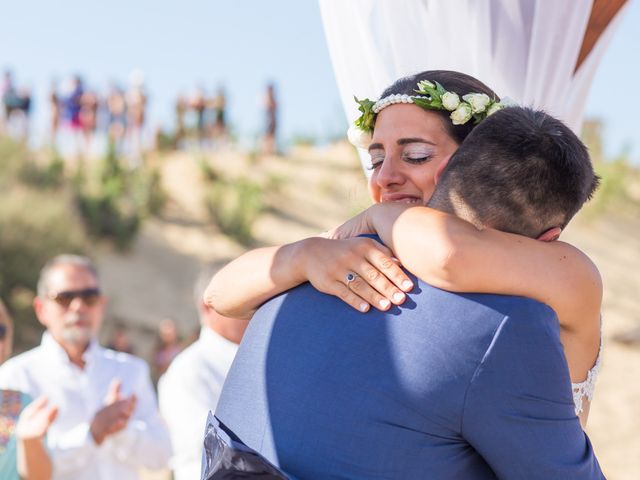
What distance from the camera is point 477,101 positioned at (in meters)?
2.44

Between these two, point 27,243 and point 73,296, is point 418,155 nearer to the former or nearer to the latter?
point 73,296

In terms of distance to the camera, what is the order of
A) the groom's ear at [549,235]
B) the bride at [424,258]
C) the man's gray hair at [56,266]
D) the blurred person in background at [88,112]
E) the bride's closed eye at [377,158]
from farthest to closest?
the blurred person in background at [88,112]
the man's gray hair at [56,266]
the bride's closed eye at [377,158]
the groom's ear at [549,235]
the bride at [424,258]

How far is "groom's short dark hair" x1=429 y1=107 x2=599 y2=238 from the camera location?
1.79m

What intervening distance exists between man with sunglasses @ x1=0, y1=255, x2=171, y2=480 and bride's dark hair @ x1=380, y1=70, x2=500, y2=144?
98.9 inches

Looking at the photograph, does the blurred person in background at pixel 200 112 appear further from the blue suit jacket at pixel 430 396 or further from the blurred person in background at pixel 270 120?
the blue suit jacket at pixel 430 396

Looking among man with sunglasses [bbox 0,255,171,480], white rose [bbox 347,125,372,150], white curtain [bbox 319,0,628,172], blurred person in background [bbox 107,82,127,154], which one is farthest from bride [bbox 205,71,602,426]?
blurred person in background [bbox 107,82,127,154]

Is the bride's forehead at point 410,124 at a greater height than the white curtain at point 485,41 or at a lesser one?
lesser

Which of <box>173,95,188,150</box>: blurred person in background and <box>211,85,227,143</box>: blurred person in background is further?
<box>173,95,188,150</box>: blurred person in background

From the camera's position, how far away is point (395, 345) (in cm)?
171

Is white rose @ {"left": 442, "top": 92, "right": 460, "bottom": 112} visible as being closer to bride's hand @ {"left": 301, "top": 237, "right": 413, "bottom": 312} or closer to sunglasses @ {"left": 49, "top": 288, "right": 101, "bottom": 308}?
bride's hand @ {"left": 301, "top": 237, "right": 413, "bottom": 312}

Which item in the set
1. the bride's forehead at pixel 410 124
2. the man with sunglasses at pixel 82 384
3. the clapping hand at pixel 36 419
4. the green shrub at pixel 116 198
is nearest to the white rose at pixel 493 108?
the bride's forehead at pixel 410 124

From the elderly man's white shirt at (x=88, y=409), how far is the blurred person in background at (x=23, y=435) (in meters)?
0.41

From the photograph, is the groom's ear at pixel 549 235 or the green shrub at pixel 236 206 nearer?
the groom's ear at pixel 549 235

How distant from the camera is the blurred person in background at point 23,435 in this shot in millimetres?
3752
